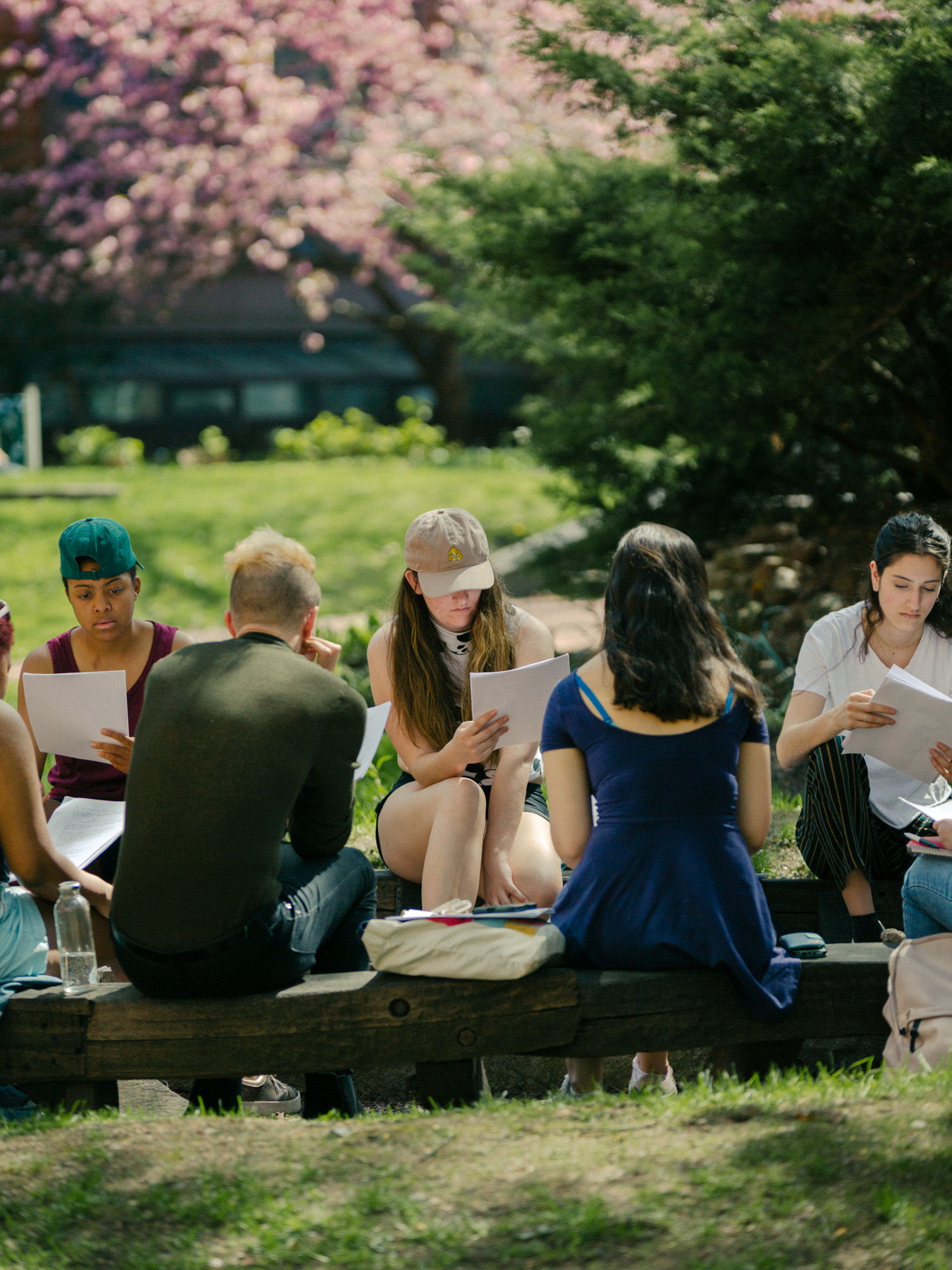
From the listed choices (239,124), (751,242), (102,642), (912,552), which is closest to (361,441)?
(239,124)

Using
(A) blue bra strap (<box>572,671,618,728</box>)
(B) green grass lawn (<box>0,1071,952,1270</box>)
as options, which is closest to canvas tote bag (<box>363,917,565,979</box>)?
(B) green grass lawn (<box>0,1071,952,1270</box>)

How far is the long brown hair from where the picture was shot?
12.6 feet

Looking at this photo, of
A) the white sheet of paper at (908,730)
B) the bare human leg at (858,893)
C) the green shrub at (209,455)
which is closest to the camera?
the white sheet of paper at (908,730)

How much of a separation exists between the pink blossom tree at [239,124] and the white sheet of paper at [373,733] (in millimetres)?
10131

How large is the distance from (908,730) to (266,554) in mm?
1737

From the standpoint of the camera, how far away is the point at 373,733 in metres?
3.57

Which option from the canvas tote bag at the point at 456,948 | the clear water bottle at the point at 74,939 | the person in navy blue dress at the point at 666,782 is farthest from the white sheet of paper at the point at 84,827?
the person in navy blue dress at the point at 666,782

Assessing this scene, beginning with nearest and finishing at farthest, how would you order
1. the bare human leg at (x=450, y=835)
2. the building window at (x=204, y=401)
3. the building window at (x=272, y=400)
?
1. the bare human leg at (x=450, y=835)
2. the building window at (x=204, y=401)
3. the building window at (x=272, y=400)

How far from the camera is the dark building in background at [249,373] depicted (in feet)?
73.3

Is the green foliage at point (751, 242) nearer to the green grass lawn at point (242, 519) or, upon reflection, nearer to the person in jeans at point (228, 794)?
the green grass lawn at point (242, 519)

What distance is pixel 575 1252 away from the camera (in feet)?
7.30

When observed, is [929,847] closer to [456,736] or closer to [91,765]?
[456,736]

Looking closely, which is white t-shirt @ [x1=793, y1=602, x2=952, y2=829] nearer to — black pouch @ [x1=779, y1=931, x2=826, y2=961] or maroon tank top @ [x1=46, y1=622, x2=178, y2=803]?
black pouch @ [x1=779, y1=931, x2=826, y2=961]

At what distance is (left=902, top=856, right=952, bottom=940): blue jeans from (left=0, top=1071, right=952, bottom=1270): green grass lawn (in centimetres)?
47
